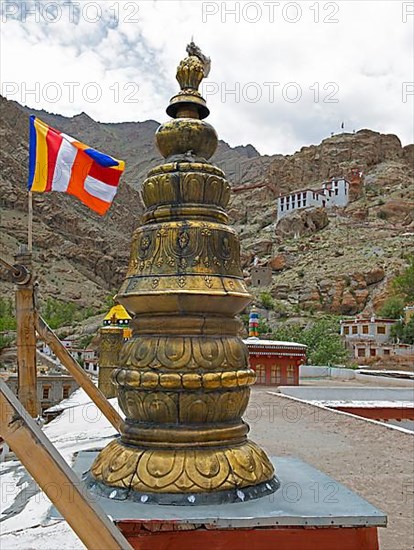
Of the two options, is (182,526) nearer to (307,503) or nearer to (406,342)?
(307,503)

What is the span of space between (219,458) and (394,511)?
188 inches

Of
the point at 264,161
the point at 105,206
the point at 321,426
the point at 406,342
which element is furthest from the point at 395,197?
the point at 105,206

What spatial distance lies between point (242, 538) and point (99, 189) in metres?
6.18

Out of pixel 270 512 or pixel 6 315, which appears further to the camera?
pixel 6 315

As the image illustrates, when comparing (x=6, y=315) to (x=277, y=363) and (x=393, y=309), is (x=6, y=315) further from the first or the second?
(x=277, y=363)

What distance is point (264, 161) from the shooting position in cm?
→ 14625

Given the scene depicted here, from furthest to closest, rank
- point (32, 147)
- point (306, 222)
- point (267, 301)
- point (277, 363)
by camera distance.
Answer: point (306, 222) < point (267, 301) < point (277, 363) < point (32, 147)

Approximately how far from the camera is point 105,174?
7.28 m

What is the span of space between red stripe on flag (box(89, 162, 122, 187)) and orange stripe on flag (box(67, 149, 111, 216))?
0.08 m

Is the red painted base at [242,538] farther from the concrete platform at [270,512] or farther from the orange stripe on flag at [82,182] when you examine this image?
the orange stripe on flag at [82,182]

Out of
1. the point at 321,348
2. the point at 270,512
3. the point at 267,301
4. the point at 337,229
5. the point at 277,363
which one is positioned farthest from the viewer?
the point at 337,229

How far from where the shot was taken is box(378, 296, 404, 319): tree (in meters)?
48.0

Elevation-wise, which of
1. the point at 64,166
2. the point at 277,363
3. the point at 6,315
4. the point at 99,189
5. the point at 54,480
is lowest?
the point at 277,363

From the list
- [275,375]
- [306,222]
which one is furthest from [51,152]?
[306,222]
